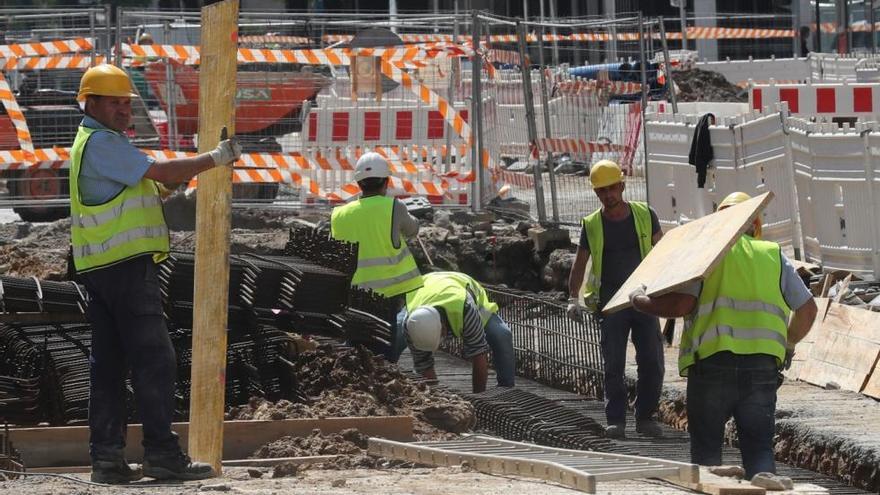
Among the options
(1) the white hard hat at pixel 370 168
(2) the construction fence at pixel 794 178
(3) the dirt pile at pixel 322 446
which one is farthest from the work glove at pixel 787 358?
(2) the construction fence at pixel 794 178

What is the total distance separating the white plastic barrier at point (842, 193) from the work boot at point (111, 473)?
25.9 ft

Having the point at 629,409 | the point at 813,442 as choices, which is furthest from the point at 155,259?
the point at 629,409

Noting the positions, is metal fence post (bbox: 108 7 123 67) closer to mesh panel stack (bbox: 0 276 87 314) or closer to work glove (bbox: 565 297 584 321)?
mesh panel stack (bbox: 0 276 87 314)

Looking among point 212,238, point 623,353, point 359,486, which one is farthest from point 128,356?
point 623,353

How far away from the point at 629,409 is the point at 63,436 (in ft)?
16.0

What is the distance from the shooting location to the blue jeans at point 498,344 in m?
10.3

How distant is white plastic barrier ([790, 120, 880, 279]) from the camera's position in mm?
13117

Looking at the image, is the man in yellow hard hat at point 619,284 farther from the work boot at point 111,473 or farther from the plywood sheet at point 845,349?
the work boot at point 111,473

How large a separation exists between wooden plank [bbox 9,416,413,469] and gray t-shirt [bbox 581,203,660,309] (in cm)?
208

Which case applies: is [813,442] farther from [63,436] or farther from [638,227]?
[63,436]

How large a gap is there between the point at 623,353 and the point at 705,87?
2562 cm

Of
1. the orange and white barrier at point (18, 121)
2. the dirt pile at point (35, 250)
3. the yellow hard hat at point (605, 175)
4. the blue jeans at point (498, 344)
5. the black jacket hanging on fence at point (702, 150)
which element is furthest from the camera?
the orange and white barrier at point (18, 121)

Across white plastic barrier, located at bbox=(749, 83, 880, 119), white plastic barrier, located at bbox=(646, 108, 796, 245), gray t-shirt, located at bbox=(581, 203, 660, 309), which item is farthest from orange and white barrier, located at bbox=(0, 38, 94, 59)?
gray t-shirt, located at bbox=(581, 203, 660, 309)

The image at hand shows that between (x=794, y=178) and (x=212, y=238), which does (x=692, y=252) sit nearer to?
(x=212, y=238)
